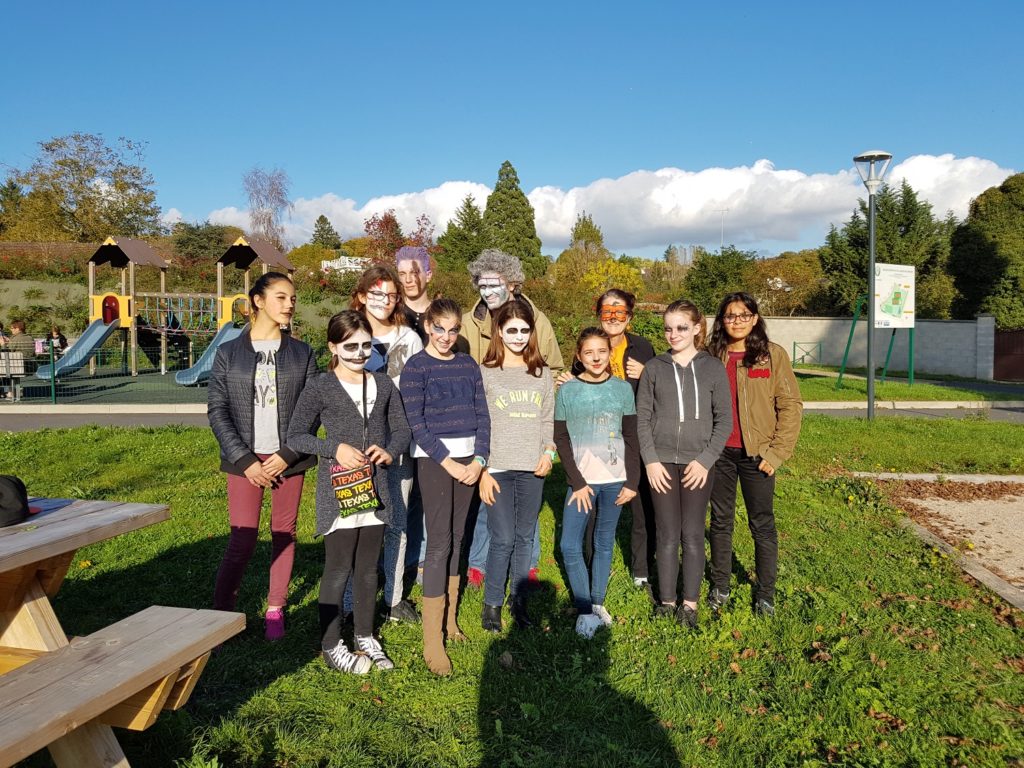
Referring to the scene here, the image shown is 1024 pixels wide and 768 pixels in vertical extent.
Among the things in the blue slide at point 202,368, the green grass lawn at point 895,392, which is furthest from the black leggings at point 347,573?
the green grass lawn at point 895,392

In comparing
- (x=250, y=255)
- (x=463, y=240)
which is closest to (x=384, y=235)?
(x=250, y=255)

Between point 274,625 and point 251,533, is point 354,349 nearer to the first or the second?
point 251,533

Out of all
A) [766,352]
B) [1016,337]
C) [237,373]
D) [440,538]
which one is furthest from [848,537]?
[1016,337]

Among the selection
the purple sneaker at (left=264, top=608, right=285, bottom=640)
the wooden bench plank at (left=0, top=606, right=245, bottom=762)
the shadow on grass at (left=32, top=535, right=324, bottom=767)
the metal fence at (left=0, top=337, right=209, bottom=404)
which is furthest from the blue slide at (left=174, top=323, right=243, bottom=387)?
the wooden bench plank at (left=0, top=606, right=245, bottom=762)

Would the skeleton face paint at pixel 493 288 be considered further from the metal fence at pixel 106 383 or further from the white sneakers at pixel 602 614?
the metal fence at pixel 106 383

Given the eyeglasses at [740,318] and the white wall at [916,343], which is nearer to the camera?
the eyeglasses at [740,318]

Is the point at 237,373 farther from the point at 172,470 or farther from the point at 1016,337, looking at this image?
the point at 1016,337

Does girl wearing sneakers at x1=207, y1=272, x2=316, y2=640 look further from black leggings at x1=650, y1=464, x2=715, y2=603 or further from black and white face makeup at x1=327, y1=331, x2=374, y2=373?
black leggings at x1=650, y1=464, x2=715, y2=603

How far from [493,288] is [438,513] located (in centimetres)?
159

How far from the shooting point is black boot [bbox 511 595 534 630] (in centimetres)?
397

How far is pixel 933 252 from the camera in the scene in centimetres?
3067

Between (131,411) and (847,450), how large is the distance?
42.5ft

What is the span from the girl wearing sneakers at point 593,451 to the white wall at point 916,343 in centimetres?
2038

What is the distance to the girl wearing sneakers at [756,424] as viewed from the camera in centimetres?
405
